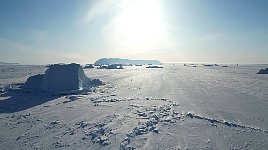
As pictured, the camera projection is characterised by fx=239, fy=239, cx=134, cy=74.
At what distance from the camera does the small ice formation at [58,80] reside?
745 inches

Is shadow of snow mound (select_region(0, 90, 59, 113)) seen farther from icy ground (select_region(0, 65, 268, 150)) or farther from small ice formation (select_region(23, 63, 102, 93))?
small ice formation (select_region(23, 63, 102, 93))

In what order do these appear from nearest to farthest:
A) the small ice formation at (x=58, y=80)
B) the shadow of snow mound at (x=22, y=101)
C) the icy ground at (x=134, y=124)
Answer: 1. the icy ground at (x=134, y=124)
2. the shadow of snow mound at (x=22, y=101)
3. the small ice formation at (x=58, y=80)

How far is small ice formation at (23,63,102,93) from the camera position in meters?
18.9

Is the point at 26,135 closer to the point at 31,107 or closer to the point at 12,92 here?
the point at 31,107

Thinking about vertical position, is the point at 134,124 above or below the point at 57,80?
below

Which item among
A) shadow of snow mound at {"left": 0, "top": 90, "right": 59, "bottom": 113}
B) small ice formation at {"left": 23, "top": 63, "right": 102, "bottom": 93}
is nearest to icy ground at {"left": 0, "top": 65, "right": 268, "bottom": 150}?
shadow of snow mound at {"left": 0, "top": 90, "right": 59, "bottom": 113}

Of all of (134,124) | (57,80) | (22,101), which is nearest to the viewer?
(134,124)

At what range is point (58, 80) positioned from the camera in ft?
62.8

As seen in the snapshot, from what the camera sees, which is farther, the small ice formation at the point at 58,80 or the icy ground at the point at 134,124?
the small ice formation at the point at 58,80

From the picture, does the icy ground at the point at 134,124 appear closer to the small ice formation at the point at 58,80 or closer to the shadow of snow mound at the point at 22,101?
the shadow of snow mound at the point at 22,101

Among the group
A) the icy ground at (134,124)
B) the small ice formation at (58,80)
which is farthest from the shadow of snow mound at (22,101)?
the small ice formation at (58,80)

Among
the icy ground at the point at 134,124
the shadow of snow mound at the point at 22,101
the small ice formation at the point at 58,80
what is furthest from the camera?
the small ice formation at the point at 58,80

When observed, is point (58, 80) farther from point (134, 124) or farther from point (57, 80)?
point (134, 124)

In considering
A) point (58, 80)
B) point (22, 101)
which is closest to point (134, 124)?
point (22, 101)
